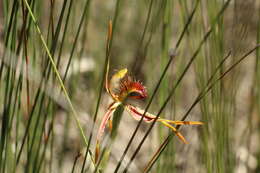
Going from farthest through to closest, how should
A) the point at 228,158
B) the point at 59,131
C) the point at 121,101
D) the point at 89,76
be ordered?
the point at 89,76 < the point at 59,131 < the point at 228,158 < the point at 121,101

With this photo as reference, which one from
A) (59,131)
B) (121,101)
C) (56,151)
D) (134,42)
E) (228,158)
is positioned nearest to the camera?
(121,101)

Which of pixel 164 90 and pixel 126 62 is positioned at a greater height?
pixel 164 90

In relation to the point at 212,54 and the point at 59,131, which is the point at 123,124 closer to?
the point at 59,131

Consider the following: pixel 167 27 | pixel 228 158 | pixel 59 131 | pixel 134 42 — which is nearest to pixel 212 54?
pixel 167 27

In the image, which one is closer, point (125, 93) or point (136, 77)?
point (125, 93)

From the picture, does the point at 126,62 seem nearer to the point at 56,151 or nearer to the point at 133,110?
the point at 56,151

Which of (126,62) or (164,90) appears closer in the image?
(164,90)

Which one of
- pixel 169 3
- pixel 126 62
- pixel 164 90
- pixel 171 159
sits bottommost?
pixel 126 62
